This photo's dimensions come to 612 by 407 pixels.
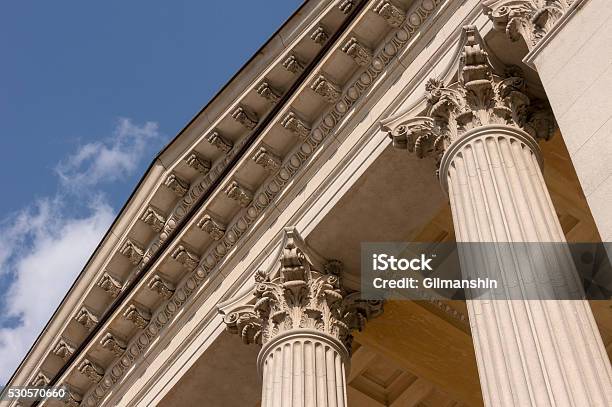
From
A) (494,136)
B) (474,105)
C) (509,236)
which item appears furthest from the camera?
(474,105)

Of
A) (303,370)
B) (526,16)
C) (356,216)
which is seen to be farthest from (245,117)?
(526,16)

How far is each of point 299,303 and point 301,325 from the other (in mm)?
738

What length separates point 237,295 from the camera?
24.1m

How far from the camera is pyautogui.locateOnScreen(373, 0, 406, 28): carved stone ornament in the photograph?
23250 mm

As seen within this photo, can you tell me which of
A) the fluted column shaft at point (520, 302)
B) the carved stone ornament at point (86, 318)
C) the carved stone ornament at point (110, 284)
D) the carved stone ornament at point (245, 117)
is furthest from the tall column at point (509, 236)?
the carved stone ornament at point (86, 318)

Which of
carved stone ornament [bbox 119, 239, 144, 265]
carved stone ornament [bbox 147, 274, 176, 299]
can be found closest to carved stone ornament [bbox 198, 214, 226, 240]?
carved stone ornament [bbox 147, 274, 176, 299]

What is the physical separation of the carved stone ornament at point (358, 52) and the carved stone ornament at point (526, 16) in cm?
470

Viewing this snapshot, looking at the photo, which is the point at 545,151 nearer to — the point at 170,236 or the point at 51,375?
the point at 170,236

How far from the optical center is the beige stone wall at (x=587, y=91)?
12805 millimetres

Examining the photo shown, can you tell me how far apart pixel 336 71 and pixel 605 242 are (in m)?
13.2

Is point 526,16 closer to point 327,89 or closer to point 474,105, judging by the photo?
point 474,105

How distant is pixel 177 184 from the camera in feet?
95.2

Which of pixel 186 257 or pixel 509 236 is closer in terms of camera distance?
pixel 509 236

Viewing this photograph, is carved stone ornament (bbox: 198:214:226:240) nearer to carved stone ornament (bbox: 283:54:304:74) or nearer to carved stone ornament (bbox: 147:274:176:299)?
carved stone ornament (bbox: 147:274:176:299)
